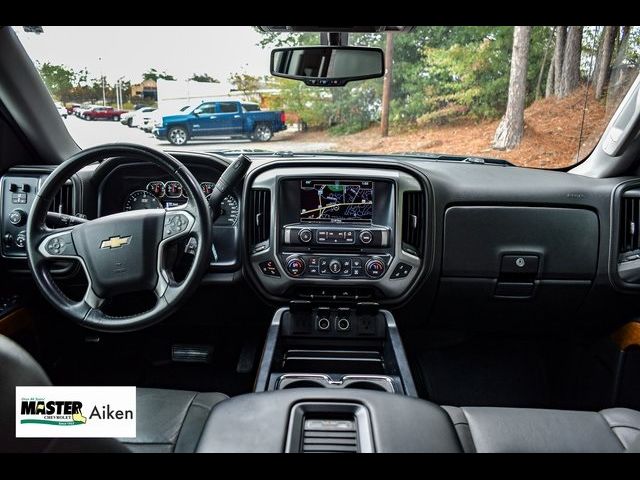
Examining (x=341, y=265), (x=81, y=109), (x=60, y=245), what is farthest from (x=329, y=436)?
(x=81, y=109)

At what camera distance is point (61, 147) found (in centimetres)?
324

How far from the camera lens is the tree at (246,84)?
3.17m

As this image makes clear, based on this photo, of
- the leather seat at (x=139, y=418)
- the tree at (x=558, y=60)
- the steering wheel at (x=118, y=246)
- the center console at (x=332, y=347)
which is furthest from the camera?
the tree at (x=558, y=60)

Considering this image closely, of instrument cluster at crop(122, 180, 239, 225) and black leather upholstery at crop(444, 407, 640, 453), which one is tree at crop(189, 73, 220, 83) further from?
black leather upholstery at crop(444, 407, 640, 453)

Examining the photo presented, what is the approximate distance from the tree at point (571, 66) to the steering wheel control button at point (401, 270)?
136 centimetres

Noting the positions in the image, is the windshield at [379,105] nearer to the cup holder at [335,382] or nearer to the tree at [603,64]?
the tree at [603,64]

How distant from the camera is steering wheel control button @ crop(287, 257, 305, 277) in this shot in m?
2.94

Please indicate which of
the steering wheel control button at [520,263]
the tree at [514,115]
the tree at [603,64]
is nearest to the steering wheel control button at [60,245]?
the steering wheel control button at [520,263]

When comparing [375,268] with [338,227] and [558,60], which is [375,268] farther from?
[558,60]

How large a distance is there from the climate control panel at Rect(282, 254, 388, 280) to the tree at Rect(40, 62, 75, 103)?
1617 millimetres

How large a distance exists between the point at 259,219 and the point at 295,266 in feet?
1.02

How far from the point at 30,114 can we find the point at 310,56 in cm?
161

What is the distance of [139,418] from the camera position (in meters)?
1.80

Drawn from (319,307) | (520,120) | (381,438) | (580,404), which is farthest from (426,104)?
(381,438)
